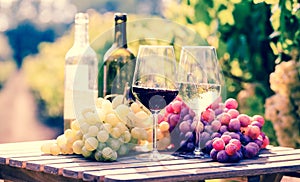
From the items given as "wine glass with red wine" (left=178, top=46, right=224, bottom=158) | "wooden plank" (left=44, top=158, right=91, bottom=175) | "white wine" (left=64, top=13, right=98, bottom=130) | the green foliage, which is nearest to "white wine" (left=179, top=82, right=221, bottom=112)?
"wine glass with red wine" (left=178, top=46, right=224, bottom=158)

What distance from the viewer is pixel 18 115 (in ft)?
23.7

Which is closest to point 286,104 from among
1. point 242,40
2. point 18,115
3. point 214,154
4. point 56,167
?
point 242,40

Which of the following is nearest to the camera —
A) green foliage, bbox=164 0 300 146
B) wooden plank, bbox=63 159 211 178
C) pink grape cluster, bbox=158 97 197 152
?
wooden plank, bbox=63 159 211 178

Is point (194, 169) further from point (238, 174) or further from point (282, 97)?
point (282, 97)

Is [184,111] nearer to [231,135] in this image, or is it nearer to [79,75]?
[231,135]

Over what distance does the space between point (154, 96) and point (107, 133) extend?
0.19 meters

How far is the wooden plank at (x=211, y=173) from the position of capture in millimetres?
1994

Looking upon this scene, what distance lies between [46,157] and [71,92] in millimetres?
461

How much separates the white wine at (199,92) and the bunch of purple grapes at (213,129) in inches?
5.2

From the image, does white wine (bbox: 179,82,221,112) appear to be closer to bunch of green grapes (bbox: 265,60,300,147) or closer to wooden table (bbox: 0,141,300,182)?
wooden table (bbox: 0,141,300,182)

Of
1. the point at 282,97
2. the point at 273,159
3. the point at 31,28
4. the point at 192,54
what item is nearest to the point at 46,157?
the point at 192,54

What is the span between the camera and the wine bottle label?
9.23 feet

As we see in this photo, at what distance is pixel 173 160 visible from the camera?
2336 millimetres

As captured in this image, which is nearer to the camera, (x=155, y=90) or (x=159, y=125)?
(x=155, y=90)
